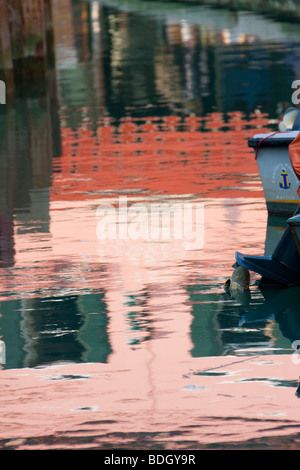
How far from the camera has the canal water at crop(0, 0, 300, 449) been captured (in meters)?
6.62

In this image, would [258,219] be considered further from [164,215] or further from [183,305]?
[183,305]

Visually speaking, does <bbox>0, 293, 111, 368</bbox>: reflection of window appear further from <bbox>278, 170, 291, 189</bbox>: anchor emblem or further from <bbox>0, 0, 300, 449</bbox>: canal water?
<bbox>278, 170, 291, 189</bbox>: anchor emblem

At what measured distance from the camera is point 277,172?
37.7 ft

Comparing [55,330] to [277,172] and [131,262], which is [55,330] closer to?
[131,262]

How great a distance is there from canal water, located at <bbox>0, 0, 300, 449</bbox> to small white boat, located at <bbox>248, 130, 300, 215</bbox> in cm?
26

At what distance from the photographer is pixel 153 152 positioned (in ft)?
53.8

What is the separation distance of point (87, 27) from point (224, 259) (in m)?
35.9

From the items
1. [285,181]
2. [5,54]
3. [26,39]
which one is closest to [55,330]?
[285,181]

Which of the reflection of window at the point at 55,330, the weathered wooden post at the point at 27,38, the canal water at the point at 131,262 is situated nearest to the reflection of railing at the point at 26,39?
the weathered wooden post at the point at 27,38

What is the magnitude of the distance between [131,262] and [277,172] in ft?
6.72

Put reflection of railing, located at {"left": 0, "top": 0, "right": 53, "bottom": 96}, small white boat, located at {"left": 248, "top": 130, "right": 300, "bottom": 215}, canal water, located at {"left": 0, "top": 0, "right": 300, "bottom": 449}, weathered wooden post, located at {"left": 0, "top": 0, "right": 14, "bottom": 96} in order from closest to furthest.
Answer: canal water, located at {"left": 0, "top": 0, "right": 300, "bottom": 449}, small white boat, located at {"left": 248, "top": 130, "right": 300, "bottom": 215}, weathered wooden post, located at {"left": 0, "top": 0, "right": 14, "bottom": 96}, reflection of railing, located at {"left": 0, "top": 0, "right": 53, "bottom": 96}

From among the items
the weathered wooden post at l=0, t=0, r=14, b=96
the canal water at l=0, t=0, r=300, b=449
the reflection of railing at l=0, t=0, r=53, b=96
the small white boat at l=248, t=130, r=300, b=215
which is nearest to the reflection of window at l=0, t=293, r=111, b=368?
the canal water at l=0, t=0, r=300, b=449

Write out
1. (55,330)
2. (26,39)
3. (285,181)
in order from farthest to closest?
1. (26,39)
2. (285,181)
3. (55,330)
